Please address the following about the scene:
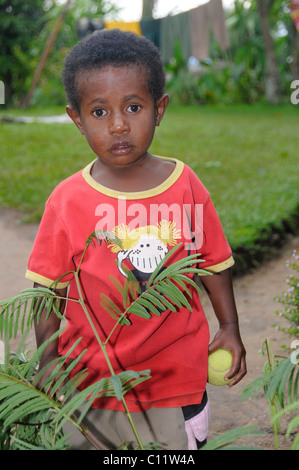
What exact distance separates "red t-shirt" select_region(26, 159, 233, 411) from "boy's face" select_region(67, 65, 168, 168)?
122 millimetres

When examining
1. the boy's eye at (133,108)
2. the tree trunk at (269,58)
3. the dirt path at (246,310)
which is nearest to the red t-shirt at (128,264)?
the boy's eye at (133,108)

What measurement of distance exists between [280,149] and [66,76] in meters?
6.37

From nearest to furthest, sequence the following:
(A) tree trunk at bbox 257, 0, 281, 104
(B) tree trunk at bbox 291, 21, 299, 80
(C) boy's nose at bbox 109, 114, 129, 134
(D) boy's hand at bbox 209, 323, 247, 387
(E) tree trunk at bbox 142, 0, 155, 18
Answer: (C) boy's nose at bbox 109, 114, 129, 134, (D) boy's hand at bbox 209, 323, 247, 387, (A) tree trunk at bbox 257, 0, 281, 104, (B) tree trunk at bbox 291, 21, 299, 80, (E) tree trunk at bbox 142, 0, 155, 18

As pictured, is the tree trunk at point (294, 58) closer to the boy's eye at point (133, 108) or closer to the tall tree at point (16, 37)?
the tall tree at point (16, 37)

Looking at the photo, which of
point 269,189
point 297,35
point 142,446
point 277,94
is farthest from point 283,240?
point 297,35

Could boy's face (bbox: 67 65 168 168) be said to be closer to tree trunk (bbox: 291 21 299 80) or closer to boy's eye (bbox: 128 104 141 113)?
boy's eye (bbox: 128 104 141 113)

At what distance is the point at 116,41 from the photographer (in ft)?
4.83

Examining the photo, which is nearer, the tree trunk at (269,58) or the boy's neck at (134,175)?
the boy's neck at (134,175)

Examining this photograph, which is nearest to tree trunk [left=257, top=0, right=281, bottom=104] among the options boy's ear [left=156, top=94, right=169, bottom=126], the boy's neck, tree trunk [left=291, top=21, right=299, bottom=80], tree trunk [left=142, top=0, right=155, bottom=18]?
tree trunk [left=291, top=21, right=299, bottom=80]

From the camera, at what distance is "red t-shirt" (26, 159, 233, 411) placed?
1.50 meters

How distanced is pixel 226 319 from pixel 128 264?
0.38 meters

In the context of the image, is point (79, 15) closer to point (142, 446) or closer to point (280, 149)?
point (280, 149)

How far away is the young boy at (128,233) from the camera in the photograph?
1.45 metres

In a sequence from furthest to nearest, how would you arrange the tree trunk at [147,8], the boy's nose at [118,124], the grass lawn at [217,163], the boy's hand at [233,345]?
the tree trunk at [147,8] < the grass lawn at [217,163] < the boy's hand at [233,345] < the boy's nose at [118,124]
